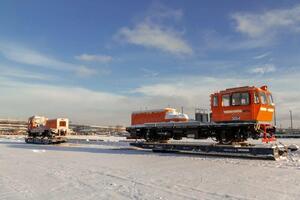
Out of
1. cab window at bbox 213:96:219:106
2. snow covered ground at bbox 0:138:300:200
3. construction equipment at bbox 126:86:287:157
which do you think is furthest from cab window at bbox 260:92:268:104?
snow covered ground at bbox 0:138:300:200

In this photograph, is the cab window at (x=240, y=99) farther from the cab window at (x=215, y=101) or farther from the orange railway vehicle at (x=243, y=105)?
A: the cab window at (x=215, y=101)

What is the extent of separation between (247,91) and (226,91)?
1.17 meters

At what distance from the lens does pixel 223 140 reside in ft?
53.7

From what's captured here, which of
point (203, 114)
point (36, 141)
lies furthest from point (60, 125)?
point (203, 114)

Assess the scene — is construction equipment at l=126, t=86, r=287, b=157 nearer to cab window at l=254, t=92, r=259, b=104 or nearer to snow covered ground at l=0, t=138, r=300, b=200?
cab window at l=254, t=92, r=259, b=104

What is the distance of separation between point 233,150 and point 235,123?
1.63 metres

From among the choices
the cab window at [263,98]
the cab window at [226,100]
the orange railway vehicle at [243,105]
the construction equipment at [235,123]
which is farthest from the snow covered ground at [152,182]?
the cab window at [226,100]

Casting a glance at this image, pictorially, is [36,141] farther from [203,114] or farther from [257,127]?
[257,127]

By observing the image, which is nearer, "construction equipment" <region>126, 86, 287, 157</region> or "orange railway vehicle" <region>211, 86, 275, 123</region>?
"construction equipment" <region>126, 86, 287, 157</region>

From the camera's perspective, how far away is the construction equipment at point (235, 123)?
14.8 metres

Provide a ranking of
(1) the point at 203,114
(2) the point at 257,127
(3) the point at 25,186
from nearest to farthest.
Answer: (3) the point at 25,186 → (2) the point at 257,127 → (1) the point at 203,114

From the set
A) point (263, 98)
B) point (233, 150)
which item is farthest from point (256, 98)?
point (233, 150)

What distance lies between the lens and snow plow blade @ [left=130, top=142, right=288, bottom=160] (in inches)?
522

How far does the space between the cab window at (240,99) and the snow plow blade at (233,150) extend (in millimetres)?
2303
